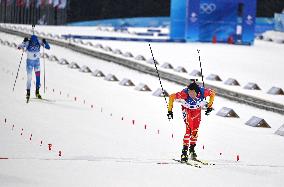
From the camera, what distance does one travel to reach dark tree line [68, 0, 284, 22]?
74.2 meters

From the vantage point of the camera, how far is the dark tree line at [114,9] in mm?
74188

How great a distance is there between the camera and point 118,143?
12516mm

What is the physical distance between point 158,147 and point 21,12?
190ft

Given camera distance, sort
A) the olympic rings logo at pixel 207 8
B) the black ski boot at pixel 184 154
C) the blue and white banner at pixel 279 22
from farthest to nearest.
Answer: the blue and white banner at pixel 279 22 → the olympic rings logo at pixel 207 8 → the black ski boot at pixel 184 154

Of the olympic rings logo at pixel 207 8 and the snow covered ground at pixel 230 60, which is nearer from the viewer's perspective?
the snow covered ground at pixel 230 60

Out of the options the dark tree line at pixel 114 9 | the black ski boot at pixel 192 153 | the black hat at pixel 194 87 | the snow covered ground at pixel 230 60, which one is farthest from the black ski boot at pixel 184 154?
the dark tree line at pixel 114 9

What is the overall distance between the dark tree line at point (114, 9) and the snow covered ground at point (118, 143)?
53.4m

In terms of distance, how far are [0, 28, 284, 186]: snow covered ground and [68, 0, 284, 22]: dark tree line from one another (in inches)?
2101

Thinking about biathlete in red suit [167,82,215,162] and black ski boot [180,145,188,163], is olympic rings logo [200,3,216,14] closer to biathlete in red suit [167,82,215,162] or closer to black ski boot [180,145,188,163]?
biathlete in red suit [167,82,215,162]

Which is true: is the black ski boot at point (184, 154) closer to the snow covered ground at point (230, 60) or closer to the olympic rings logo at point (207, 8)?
the snow covered ground at point (230, 60)

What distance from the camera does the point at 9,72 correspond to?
24.8 m

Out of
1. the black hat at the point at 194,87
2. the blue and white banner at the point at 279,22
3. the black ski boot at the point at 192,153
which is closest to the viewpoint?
the black hat at the point at 194,87

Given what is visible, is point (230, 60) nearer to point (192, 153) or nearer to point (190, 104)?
point (192, 153)

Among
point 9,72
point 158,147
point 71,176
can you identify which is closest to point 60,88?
point 9,72
